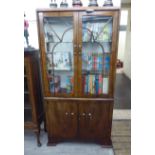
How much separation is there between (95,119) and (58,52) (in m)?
0.95

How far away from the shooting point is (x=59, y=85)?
1.82 m

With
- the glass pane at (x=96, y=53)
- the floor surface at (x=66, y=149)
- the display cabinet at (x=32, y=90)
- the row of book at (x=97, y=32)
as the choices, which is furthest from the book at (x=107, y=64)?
the floor surface at (x=66, y=149)

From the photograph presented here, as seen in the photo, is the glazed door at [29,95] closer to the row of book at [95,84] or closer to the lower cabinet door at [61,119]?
the lower cabinet door at [61,119]

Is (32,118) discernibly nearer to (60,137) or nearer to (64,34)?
(60,137)

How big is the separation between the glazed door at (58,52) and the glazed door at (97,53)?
0.11 metres

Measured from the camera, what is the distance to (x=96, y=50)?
66.9 inches

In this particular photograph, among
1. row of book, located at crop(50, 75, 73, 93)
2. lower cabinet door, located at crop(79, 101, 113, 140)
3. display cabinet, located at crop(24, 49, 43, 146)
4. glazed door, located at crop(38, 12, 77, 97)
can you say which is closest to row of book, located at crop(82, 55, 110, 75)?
glazed door, located at crop(38, 12, 77, 97)

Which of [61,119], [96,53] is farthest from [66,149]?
[96,53]

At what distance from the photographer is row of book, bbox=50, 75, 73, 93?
1760 mm

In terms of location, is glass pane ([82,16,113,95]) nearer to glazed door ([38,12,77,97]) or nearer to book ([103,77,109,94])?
book ([103,77,109,94])

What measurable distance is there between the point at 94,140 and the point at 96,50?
1.20 metres
